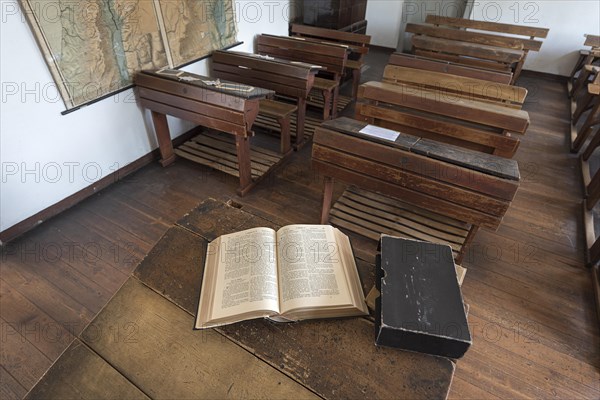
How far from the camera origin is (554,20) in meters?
5.06

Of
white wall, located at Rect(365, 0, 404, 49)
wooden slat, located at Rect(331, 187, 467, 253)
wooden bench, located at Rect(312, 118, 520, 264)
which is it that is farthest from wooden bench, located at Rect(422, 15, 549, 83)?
wooden bench, located at Rect(312, 118, 520, 264)

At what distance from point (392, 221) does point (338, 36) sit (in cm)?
293

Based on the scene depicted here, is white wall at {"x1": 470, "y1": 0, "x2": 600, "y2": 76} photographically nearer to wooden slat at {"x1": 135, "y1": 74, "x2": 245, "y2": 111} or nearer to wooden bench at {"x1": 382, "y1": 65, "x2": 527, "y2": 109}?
wooden bench at {"x1": 382, "y1": 65, "x2": 527, "y2": 109}

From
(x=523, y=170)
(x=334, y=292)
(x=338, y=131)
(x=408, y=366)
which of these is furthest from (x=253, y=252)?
(x=523, y=170)

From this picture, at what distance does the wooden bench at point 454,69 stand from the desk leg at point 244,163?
1828 millimetres

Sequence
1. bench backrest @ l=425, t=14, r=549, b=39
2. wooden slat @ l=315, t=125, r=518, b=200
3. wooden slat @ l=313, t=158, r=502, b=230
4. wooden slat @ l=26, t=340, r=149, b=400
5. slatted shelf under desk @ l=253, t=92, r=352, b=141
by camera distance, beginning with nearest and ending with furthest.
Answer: wooden slat @ l=26, t=340, r=149, b=400 < wooden slat @ l=315, t=125, r=518, b=200 < wooden slat @ l=313, t=158, r=502, b=230 < slatted shelf under desk @ l=253, t=92, r=352, b=141 < bench backrest @ l=425, t=14, r=549, b=39

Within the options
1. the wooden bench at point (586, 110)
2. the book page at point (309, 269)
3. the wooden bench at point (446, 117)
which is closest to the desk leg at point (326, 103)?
the wooden bench at point (446, 117)

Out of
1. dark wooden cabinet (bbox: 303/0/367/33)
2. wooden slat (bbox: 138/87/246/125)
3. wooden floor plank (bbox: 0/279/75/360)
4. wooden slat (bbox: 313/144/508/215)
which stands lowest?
wooden floor plank (bbox: 0/279/75/360)

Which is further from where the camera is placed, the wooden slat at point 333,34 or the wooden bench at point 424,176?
the wooden slat at point 333,34

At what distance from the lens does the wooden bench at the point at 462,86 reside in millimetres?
2400

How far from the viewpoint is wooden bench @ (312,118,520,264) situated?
5.32 ft

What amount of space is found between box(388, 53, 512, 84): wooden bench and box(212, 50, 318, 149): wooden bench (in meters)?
0.93

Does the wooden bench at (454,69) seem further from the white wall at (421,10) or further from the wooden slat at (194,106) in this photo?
the white wall at (421,10)

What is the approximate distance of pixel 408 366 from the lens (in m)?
0.79
